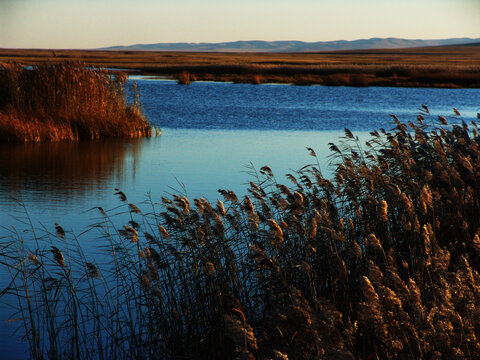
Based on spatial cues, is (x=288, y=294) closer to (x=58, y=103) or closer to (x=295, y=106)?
(x=58, y=103)

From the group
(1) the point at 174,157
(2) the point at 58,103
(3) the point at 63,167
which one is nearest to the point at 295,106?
(2) the point at 58,103

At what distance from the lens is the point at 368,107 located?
87.1ft

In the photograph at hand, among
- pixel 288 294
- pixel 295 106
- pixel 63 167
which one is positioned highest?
pixel 288 294

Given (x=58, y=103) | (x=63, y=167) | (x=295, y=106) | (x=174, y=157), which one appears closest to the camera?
(x=63, y=167)

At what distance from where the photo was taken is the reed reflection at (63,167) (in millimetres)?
9117

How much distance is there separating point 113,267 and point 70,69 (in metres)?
9.29

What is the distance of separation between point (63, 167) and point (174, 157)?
2.37 metres

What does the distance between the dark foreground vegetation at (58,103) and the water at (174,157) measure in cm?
45

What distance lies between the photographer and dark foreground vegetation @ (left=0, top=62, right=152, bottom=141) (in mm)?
13500

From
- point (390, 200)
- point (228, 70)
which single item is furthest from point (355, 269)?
point (228, 70)

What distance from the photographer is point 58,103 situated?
45.9 ft

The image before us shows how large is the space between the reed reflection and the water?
0.01m

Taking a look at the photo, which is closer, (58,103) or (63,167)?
(63,167)

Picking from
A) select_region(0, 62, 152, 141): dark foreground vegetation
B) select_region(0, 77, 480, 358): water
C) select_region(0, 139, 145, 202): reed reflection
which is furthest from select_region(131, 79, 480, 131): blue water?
select_region(0, 139, 145, 202): reed reflection
